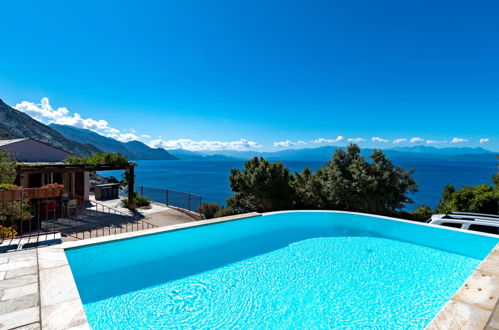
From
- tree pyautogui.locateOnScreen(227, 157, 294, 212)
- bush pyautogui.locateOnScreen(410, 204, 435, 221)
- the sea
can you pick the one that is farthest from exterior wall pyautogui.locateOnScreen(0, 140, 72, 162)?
bush pyautogui.locateOnScreen(410, 204, 435, 221)

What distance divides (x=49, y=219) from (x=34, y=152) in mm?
5956

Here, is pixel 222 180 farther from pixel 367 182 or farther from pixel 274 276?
pixel 274 276

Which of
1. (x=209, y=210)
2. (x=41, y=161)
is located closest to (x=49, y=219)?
(x=41, y=161)

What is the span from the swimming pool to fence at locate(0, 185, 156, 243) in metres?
1.62

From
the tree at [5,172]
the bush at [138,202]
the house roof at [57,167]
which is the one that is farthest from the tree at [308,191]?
the tree at [5,172]

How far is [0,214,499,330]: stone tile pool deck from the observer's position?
2330 mm

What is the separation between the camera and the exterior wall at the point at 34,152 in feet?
40.6

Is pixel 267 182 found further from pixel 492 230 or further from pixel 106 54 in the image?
pixel 106 54

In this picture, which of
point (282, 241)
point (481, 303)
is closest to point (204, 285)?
point (282, 241)

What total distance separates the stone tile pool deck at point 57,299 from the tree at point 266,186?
949 cm

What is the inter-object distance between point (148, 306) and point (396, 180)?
991 cm

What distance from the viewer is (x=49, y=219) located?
955 centimetres

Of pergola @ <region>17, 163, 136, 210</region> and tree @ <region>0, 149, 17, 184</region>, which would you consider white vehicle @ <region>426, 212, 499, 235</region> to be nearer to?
tree @ <region>0, 149, 17, 184</region>

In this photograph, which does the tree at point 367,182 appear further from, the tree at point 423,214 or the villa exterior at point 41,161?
the villa exterior at point 41,161
